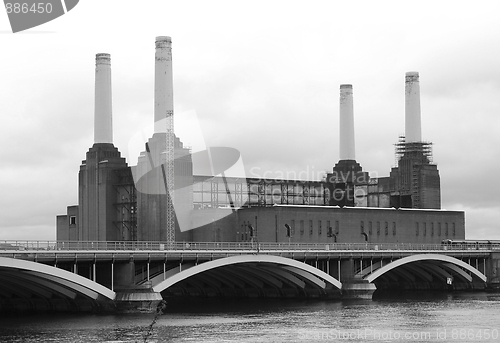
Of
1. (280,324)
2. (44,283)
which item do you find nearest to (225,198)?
(44,283)

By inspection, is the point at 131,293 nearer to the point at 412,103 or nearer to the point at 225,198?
the point at 225,198

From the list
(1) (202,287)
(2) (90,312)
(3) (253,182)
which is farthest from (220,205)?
(2) (90,312)

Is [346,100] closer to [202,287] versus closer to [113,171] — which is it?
[113,171]

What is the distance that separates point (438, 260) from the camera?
10044 cm

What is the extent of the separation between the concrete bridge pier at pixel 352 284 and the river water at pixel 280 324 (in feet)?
10.1

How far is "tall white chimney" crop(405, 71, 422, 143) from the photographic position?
Result: 128375mm

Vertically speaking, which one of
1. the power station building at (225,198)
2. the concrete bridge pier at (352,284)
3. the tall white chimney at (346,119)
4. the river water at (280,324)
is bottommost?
the river water at (280,324)

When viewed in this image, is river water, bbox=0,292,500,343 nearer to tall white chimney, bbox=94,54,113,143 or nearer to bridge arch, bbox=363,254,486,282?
bridge arch, bbox=363,254,486,282

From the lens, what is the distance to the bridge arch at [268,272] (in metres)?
79.4

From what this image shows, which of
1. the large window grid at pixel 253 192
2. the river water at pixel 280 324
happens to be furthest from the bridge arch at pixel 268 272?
the large window grid at pixel 253 192

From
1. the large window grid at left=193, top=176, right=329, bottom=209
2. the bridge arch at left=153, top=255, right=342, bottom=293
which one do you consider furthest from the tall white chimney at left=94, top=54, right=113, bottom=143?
the bridge arch at left=153, top=255, right=342, bottom=293

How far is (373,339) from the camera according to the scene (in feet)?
185

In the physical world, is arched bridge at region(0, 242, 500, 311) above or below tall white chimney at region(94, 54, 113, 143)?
below

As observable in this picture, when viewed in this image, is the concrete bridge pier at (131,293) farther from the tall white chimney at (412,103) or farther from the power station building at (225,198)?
the tall white chimney at (412,103)
